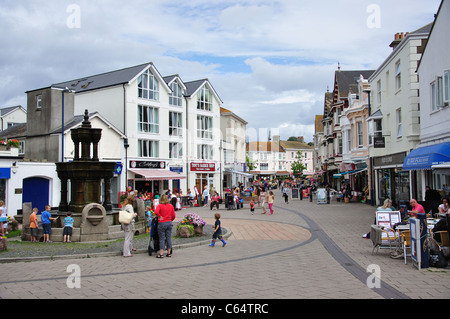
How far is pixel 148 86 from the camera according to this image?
3816cm

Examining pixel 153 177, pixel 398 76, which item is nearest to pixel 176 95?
pixel 153 177

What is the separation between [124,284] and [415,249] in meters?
6.62

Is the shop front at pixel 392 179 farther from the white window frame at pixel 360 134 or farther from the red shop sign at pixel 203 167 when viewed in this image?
the red shop sign at pixel 203 167

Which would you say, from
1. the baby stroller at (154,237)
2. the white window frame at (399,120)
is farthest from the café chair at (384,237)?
the white window frame at (399,120)

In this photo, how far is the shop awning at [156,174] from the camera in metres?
35.4

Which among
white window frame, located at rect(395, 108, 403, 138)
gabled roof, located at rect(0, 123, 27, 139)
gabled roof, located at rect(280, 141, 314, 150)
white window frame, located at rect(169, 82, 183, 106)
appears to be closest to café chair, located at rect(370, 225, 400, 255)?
white window frame, located at rect(395, 108, 403, 138)

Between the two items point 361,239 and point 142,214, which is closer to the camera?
point 361,239

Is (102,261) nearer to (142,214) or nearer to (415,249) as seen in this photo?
(142,214)

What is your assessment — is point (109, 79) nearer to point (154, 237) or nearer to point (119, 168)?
point (119, 168)

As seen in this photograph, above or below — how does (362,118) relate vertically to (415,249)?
above

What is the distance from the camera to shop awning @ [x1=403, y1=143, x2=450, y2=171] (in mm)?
15328
